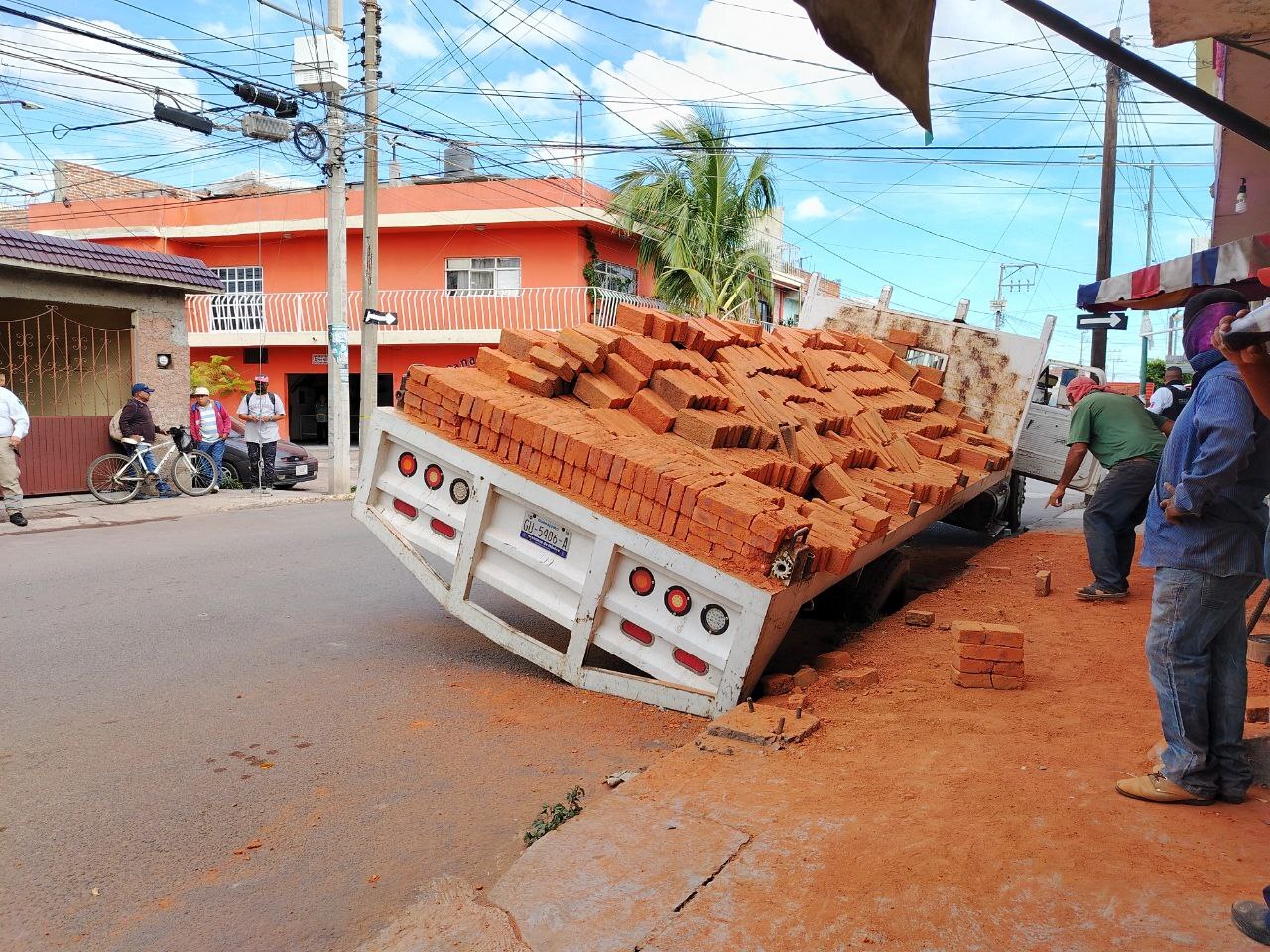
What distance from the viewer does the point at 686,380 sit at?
6.19 meters

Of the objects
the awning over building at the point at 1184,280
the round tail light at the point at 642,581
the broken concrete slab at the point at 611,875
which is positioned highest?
the awning over building at the point at 1184,280

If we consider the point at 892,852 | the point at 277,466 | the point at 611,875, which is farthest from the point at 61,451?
the point at 892,852

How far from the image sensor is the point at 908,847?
3.24m

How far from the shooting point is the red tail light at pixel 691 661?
4961 millimetres

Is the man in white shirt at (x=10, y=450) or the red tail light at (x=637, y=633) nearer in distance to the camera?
the red tail light at (x=637, y=633)

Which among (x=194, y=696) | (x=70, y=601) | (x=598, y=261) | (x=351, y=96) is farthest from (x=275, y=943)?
(x=598, y=261)

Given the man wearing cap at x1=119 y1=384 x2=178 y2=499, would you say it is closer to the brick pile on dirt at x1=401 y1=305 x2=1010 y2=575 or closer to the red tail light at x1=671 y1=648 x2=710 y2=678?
the brick pile on dirt at x1=401 y1=305 x2=1010 y2=575

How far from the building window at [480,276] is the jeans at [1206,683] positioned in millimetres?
24216

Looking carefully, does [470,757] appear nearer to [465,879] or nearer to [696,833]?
[465,879]

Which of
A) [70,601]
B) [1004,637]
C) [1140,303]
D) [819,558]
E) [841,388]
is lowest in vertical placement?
[70,601]

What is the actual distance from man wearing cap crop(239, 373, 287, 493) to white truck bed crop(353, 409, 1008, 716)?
9939 millimetres

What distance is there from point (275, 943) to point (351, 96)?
1536 centimetres

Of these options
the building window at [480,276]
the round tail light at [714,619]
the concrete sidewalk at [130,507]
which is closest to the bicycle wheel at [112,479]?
the concrete sidewalk at [130,507]

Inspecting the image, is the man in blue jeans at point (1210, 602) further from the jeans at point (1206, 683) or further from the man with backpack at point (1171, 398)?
the man with backpack at point (1171, 398)
